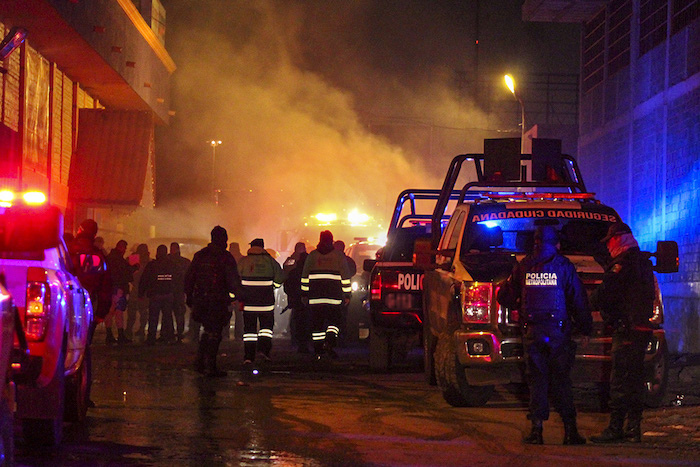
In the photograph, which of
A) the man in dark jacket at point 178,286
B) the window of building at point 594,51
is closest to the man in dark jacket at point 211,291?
the man in dark jacket at point 178,286

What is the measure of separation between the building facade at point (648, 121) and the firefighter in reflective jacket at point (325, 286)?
691cm

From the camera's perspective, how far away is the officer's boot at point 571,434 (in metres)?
7.77

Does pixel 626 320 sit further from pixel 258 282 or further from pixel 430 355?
pixel 258 282

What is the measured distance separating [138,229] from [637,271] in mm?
30975

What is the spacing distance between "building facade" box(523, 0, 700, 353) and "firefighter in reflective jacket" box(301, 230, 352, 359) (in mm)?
6911

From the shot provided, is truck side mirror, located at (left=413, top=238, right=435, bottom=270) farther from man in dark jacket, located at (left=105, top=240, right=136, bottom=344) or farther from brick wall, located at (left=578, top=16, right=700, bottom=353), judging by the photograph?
brick wall, located at (left=578, top=16, right=700, bottom=353)

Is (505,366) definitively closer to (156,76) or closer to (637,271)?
(637,271)

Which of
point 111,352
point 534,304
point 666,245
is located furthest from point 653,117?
point 534,304

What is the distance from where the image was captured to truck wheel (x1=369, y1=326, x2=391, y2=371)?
12906mm

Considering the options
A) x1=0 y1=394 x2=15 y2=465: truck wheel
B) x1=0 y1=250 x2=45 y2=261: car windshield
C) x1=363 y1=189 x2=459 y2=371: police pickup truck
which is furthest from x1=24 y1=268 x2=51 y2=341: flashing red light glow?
x1=363 y1=189 x2=459 y2=371: police pickup truck

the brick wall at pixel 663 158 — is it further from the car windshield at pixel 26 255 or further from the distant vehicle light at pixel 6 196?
the car windshield at pixel 26 255

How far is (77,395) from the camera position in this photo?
8.30m

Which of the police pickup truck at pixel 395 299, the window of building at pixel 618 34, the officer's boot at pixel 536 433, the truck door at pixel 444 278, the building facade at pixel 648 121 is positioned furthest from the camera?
the window of building at pixel 618 34

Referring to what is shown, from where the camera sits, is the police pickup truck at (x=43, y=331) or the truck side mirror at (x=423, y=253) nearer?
the police pickup truck at (x=43, y=331)
